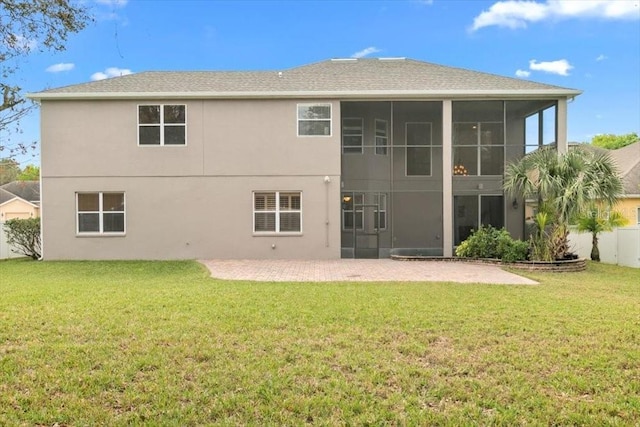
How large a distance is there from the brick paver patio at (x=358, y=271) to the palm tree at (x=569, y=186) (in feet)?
8.11

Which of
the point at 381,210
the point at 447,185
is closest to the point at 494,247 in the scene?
the point at 447,185

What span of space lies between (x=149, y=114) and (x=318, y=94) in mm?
6183

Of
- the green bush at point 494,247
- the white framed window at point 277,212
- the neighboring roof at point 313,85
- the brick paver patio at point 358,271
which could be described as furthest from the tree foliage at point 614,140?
the white framed window at point 277,212

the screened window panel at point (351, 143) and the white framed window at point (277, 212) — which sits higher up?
the screened window panel at point (351, 143)

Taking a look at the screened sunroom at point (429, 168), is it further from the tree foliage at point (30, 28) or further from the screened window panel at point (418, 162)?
the tree foliage at point (30, 28)

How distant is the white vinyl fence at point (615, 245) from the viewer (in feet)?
50.4

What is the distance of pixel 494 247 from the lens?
48.9 feet

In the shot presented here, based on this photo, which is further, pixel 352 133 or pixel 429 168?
pixel 429 168

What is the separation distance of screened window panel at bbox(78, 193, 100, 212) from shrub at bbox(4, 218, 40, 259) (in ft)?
6.39

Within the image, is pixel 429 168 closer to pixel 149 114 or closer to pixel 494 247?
pixel 494 247

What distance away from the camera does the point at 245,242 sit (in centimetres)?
1642

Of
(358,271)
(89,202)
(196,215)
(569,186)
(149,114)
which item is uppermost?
(149,114)

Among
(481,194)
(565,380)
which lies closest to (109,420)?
(565,380)

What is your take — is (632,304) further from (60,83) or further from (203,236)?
(60,83)
